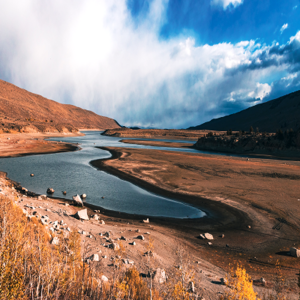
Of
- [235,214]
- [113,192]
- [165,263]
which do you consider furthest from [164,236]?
[113,192]

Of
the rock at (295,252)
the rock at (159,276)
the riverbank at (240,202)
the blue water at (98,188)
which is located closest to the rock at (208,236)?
the riverbank at (240,202)

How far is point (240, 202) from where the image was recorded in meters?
19.5

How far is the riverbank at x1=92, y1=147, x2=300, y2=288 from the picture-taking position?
11.1 metres

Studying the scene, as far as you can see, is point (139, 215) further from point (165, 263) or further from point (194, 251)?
point (165, 263)

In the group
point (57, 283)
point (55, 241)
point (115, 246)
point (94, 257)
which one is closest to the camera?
point (57, 283)

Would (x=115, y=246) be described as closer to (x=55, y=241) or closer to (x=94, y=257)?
(x=94, y=257)

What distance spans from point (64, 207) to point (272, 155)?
190 ft

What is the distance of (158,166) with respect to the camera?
1409 inches

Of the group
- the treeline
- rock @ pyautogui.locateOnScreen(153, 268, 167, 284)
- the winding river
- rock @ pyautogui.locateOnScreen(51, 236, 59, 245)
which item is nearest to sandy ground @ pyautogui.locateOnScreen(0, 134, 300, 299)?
rock @ pyautogui.locateOnScreen(153, 268, 167, 284)

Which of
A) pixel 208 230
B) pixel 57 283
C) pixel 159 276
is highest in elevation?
pixel 57 283

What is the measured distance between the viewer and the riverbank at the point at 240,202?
36.5 ft

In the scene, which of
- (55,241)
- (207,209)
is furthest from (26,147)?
(55,241)

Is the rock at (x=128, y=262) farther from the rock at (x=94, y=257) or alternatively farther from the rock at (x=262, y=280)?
the rock at (x=262, y=280)

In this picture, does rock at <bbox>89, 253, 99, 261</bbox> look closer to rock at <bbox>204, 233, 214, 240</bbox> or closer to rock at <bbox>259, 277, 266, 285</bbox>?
rock at <bbox>259, 277, 266, 285</bbox>
